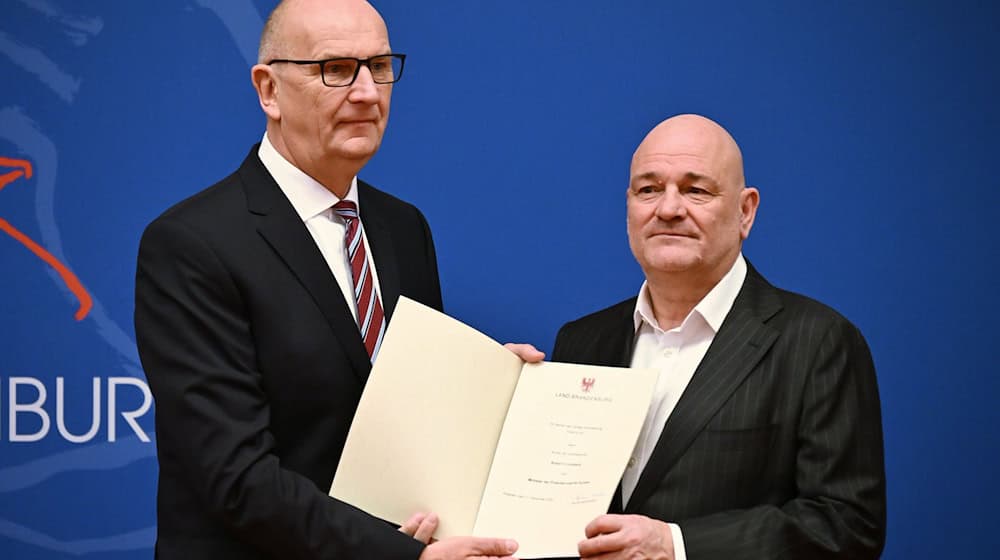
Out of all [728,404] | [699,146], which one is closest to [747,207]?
[699,146]

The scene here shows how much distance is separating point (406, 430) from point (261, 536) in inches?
12.8

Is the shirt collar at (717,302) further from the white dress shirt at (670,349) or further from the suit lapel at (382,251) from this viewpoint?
the suit lapel at (382,251)

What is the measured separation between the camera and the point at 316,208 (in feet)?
7.91

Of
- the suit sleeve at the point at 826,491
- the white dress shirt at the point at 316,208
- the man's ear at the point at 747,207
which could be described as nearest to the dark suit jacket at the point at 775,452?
the suit sleeve at the point at 826,491

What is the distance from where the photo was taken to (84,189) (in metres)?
3.19

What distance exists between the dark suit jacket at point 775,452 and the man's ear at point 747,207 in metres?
0.24

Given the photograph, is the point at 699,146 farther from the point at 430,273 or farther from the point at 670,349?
the point at 430,273

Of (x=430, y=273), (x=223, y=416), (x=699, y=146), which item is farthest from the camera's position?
(x=430, y=273)

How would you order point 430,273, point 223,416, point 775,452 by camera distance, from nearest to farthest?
point 223,416, point 775,452, point 430,273

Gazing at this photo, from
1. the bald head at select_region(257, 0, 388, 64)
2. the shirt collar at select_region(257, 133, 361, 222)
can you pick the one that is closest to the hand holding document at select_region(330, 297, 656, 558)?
the shirt collar at select_region(257, 133, 361, 222)

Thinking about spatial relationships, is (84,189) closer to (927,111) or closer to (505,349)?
(505,349)

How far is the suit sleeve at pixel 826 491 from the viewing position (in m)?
2.24

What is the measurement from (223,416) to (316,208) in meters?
0.48

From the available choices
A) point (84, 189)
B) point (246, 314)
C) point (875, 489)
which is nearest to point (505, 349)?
point (246, 314)
